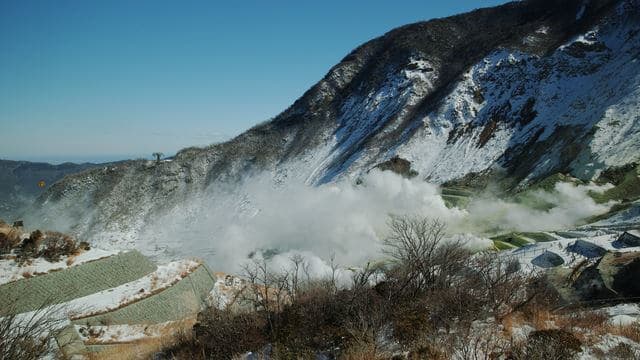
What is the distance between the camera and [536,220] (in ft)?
133

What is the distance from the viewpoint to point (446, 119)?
68438mm

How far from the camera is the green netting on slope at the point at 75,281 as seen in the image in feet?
72.5

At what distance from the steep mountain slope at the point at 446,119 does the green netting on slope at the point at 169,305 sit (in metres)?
36.0

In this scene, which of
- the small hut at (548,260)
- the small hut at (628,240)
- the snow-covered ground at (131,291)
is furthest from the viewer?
the small hut at (548,260)

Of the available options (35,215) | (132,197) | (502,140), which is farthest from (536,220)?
(35,215)

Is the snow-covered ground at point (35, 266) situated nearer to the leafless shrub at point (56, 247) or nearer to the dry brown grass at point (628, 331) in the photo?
the leafless shrub at point (56, 247)

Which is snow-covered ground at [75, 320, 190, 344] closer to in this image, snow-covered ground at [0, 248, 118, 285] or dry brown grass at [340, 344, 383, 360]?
snow-covered ground at [0, 248, 118, 285]

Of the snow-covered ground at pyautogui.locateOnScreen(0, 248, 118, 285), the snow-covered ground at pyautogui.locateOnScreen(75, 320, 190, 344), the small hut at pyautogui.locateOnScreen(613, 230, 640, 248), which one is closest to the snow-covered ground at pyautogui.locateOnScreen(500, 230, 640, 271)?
the small hut at pyautogui.locateOnScreen(613, 230, 640, 248)

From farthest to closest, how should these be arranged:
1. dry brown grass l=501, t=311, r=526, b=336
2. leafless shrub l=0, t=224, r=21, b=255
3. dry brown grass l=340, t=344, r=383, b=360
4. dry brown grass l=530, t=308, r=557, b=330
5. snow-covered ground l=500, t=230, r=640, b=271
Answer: snow-covered ground l=500, t=230, r=640, b=271 < leafless shrub l=0, t=224, r=21, b=255 < dry brown grass l=530, t=308, r=557, b=330 < dry brown grass l=501, t=311, r=526, b=336 < dry brown grass l=340, t=344, r=383, b=360

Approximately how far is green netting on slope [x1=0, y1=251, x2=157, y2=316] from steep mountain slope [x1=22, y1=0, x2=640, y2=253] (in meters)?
39.9

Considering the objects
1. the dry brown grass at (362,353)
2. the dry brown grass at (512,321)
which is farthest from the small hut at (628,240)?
the dry brown grass at (362,353)

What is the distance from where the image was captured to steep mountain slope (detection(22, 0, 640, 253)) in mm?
51625

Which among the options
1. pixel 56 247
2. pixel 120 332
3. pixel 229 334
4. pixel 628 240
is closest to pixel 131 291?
pixel 120 332

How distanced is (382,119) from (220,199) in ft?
113
